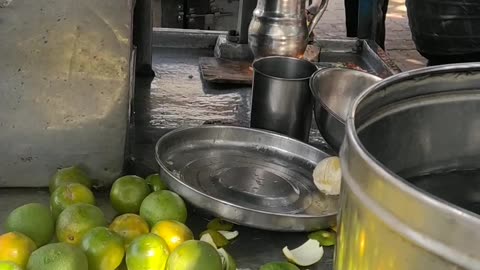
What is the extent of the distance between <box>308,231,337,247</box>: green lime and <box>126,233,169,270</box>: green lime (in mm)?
364

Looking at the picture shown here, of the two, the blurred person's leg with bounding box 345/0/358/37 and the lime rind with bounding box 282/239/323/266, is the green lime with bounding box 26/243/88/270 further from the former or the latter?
the blurred person's leg with bounding box 345/0/358/37

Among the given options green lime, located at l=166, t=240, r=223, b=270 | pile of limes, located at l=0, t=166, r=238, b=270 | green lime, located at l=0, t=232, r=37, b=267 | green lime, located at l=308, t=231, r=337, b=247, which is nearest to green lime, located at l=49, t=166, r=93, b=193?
pile of limes, located at l=0, t=166, r=238, b=270

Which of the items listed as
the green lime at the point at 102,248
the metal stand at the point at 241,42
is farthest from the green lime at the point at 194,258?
the metal stand at the point at 241,42

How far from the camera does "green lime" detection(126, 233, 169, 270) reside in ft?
3.70

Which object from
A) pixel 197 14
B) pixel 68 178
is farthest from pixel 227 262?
pixel 197 14

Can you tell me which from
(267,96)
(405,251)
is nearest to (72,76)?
(267,96)

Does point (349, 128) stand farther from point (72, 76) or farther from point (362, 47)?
point (362, 47)

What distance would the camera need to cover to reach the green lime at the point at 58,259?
1.06 metres

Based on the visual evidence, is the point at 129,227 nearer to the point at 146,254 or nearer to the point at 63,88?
the point at 146,254

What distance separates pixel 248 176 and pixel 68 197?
43 cm

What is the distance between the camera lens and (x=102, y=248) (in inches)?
44.8

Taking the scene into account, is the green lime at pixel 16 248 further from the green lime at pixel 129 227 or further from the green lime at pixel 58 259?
the green lime at pixel 129 227

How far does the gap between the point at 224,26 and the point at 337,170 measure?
2136 millimetres

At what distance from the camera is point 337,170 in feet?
4.69
